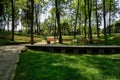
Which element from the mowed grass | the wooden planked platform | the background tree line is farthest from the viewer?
the background tree line

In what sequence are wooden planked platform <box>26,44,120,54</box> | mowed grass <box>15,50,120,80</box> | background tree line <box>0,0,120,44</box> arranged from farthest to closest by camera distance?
background tree line <box>0,0,120,44</box> < wooden planked platform <box>26,44,120,54</box> < mowed grass <box>15,50,120,80</box>

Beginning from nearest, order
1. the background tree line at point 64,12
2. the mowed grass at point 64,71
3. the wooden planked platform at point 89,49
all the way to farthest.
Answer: the mowed grass at point 64,71
the wooden planked platform at point 89,49
the background tree line at point 64,12

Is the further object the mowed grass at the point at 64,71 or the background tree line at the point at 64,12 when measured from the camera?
the background tree line at the point at 64,12

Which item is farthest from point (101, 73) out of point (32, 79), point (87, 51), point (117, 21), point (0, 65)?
point (117, 21)

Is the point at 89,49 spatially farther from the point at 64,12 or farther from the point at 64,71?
the point at 64,12

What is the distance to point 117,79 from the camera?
1048 centimetres

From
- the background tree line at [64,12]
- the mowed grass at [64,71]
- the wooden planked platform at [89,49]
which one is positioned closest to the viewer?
the mowed grass at [64,71]

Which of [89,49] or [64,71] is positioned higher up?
[89,49]

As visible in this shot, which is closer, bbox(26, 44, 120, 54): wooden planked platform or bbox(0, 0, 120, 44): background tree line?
bbox(26, 44, 120, 54): wooden planked platform

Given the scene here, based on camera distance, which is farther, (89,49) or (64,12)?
(64,12)

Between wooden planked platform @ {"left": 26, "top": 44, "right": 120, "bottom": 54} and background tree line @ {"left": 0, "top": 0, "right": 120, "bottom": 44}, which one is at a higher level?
background tree line @ {"left": 0, "top": 0, "right": 120, "bottom": 44}

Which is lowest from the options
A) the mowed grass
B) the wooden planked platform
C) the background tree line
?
the mowed grass

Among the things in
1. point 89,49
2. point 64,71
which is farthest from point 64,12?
point 64,71

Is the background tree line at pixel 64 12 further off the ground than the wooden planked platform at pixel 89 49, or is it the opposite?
the background tree line at pixel 64 12
